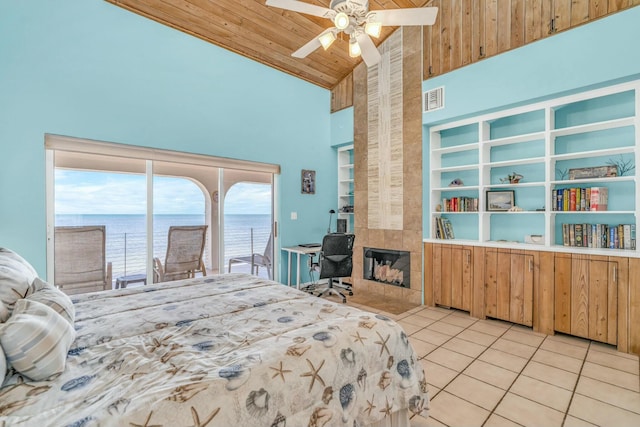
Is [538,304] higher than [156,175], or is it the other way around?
[156,175]

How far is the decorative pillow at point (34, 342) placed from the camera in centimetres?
100

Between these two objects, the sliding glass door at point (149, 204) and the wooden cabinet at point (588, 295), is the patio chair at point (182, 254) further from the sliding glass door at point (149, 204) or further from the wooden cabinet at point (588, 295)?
the wooden cabinet at point (588, 295)

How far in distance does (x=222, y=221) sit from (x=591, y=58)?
A: 14.1 feet

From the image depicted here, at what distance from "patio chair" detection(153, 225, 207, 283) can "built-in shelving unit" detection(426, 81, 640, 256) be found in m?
3.00

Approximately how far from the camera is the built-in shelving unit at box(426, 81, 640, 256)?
2.78 m

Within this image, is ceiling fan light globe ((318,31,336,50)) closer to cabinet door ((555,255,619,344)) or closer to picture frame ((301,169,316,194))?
picture frame ((301,169,316,194))

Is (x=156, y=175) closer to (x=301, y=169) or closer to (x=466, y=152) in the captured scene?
(x=301, y=169)

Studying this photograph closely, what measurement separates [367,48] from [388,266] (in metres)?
2.86

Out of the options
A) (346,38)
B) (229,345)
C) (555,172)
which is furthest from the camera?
(346,38)

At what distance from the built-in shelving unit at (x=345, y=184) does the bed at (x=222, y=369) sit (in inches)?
135

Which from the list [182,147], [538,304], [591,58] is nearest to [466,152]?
[591,58]

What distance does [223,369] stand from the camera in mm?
1083

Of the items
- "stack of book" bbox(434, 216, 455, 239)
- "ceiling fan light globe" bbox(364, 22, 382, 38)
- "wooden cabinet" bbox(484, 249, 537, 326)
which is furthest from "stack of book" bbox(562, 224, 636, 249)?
"ceiling fan light globe" bbox(364, 22, 382, 38)

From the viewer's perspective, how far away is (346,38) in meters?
4.16
